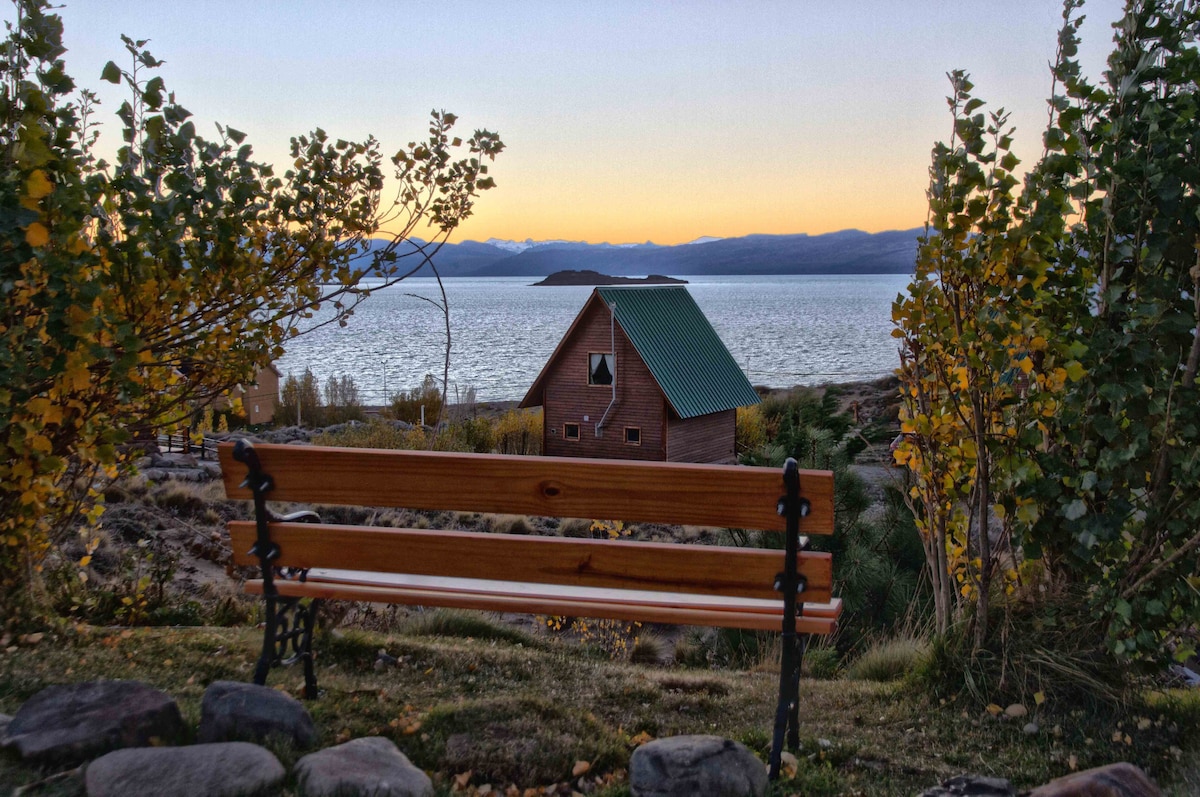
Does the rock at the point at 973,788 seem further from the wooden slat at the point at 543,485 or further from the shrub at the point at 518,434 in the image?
the shrub at the point at 518,434

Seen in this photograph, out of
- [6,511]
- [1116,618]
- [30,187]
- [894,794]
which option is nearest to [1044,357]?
[1116,618]

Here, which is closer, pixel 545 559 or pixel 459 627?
pixel 545 559

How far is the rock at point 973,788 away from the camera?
266 centimetres

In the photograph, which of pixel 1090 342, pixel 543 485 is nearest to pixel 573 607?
pixel 543 485

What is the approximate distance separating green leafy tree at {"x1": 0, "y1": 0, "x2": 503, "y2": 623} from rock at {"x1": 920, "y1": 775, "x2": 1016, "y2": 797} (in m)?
2.86

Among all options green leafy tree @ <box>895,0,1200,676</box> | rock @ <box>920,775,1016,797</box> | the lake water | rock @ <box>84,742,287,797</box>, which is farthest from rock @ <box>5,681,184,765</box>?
the lake water

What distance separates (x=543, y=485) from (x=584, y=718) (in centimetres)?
95

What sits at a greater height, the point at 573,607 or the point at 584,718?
the point at 573,607

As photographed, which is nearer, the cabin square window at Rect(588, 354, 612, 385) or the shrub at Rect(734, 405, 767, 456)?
the cabin square window at Rect(588, 354, 612, 385)

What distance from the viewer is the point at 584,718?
136 inches

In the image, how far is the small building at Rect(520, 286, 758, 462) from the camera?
75.1 feet

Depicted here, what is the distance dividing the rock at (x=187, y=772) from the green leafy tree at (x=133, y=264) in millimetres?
1286

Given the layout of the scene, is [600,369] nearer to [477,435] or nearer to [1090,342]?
[477,435]

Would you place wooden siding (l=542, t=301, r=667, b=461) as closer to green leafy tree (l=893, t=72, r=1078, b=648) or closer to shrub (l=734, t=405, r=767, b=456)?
shrub (l=734, t=405, r=767, b=456)
